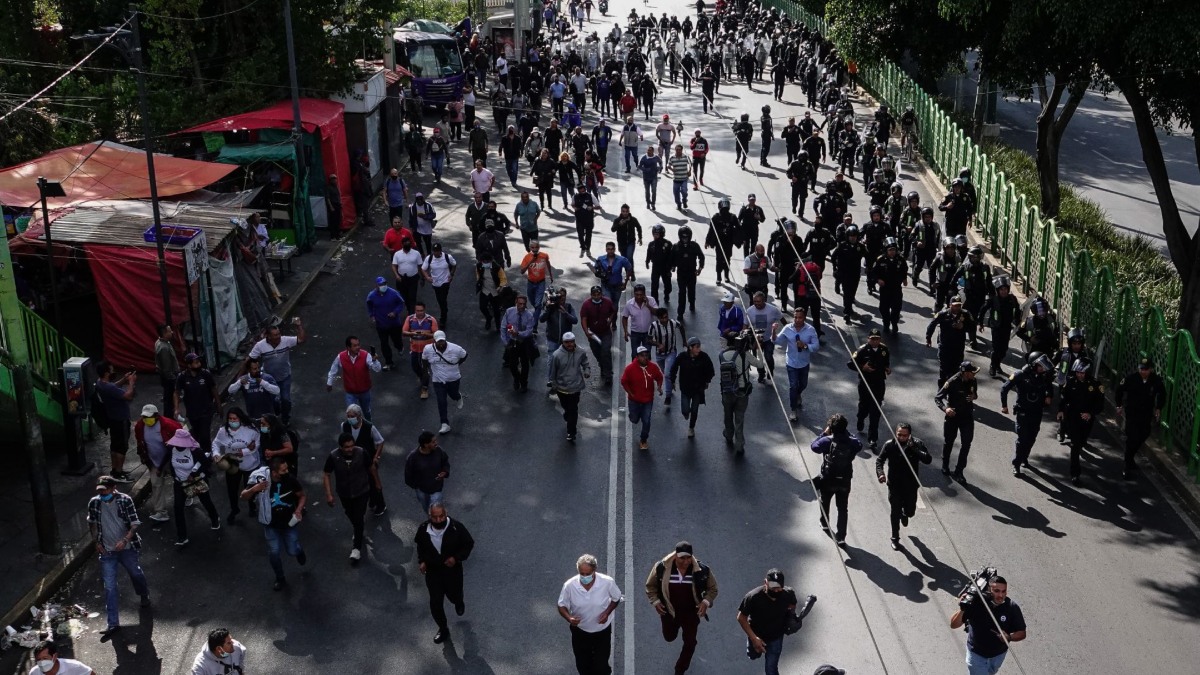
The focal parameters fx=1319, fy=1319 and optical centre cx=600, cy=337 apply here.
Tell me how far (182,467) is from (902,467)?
6.96 meters

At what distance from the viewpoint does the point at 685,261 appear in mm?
18828

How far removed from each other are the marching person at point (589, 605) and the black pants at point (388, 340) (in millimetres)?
7989

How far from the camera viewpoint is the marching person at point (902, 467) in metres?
12.4

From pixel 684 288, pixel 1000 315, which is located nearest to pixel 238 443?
pixel 684 288

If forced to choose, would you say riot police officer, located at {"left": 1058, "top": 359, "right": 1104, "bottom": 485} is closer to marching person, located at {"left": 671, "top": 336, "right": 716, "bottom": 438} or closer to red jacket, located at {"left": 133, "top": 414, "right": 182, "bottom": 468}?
marching person, located at {"left": 671, "top": 336, "right": 716, "bottom": 438}

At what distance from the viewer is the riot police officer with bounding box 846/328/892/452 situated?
14.9m

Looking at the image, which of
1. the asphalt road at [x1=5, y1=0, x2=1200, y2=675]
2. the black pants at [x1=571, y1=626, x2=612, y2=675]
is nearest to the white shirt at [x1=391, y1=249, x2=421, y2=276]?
the asphalt road at [x1=5, y1=0, x2=1200, y2=675]

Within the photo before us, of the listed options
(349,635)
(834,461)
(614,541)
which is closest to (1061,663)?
(834,461)

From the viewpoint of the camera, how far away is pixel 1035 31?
17.0 metres

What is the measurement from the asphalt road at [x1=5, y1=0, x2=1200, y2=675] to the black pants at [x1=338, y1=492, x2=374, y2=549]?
0.96ft

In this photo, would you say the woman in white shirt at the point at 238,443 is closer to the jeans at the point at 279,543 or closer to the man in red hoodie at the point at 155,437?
the man in red hoodie at the point at 155,437

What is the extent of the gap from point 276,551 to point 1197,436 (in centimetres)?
961

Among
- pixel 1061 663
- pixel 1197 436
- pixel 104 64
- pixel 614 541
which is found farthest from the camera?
pixel 104 64

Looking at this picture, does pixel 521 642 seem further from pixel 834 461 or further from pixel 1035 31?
pixel 1035 31
